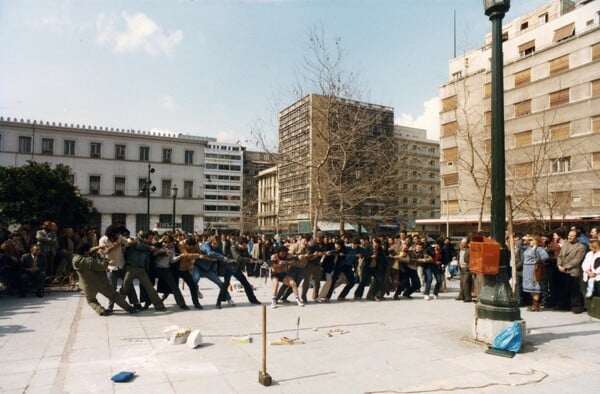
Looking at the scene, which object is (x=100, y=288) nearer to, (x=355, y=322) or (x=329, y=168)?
(x=355, y=322)

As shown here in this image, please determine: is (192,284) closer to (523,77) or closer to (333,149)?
(333,149)

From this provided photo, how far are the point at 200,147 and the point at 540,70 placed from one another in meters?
39.0

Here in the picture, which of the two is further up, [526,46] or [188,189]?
[526,46]

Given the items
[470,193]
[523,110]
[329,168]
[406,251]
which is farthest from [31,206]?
[523,110]

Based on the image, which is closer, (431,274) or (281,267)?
(281,267)

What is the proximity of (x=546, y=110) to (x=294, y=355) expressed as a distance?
37.8 metres

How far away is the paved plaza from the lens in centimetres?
484

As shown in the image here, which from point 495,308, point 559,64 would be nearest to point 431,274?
point 495,308

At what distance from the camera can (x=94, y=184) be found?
169 ft

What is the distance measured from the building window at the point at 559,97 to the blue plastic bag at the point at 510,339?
117 feet

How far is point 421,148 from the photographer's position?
82125 millimetres

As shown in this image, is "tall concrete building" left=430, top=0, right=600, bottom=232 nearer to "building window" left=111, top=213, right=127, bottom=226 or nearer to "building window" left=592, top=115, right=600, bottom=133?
"building window" left=592, top=115, right=600, bottom=133

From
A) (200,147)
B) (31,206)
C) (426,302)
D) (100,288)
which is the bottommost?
(426,302)

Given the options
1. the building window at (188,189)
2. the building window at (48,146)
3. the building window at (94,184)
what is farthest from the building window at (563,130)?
the building window at (48,146)
